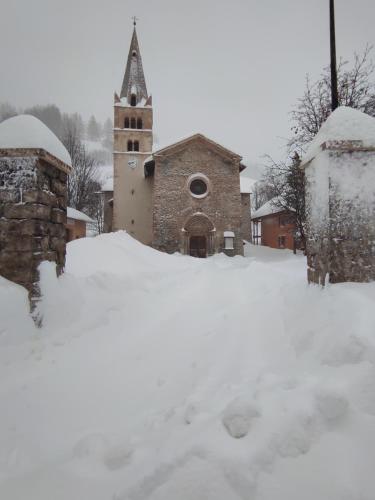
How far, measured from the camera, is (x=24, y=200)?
11.4 feet

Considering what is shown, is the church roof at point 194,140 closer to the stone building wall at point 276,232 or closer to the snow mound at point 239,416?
the stone building wall at point 276,232

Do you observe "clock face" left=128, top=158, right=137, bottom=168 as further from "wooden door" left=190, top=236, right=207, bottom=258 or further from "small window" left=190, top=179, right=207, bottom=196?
"wooden door" left=190, top=236, right=207, bottom=258

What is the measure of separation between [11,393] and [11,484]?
898mm

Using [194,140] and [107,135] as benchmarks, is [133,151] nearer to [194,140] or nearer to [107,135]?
[194,140]

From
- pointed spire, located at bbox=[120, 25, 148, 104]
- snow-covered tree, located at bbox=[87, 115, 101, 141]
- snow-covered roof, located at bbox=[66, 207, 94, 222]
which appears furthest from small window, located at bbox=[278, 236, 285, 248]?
snow-covered tree, located at bbox=[87, 115, 101, 141]

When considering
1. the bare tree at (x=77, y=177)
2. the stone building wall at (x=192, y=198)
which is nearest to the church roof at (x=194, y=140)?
the stone building wall at (x=192, y=198)

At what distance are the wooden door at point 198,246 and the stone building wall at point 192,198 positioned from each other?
1.85ft

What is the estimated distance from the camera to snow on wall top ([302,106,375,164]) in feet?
10.4

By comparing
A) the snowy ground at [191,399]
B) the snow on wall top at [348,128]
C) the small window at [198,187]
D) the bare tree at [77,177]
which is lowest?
the snowy ground at [191,399]

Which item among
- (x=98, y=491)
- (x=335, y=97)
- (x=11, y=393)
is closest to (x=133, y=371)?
(x=11, y=393)

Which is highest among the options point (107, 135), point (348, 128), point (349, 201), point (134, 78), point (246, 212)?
point (107, 135)

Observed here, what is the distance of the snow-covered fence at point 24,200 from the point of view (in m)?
3.38

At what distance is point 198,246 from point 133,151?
10.5 meters

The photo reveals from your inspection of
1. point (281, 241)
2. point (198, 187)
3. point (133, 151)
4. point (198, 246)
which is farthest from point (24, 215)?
point (281, 241)
